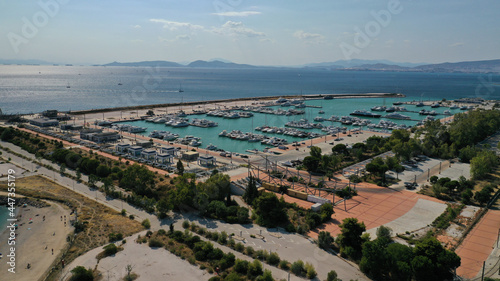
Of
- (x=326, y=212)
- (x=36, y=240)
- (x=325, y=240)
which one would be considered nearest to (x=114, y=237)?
(x=36, y=240)

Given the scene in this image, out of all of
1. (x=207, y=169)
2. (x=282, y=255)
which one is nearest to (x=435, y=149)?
(x=207, y=169)

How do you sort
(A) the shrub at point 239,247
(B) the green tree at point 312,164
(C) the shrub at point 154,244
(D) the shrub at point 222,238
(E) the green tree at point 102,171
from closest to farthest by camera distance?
(A) the shrub at point 239,247
(C) the shrub at point 154,244
(D) the shrub at point 222,238
(E) the green tree at point 102,171
(B) the green tree at point 312,164

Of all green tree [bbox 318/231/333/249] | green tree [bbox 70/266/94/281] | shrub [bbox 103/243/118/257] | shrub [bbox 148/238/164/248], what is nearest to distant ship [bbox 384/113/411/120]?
green tree [bbox 318/231/333/249]

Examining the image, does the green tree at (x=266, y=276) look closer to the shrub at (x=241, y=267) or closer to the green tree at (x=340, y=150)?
the shrub at (x=241, y=267)

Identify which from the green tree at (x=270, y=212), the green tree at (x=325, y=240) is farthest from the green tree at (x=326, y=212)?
the green tree at (x=325, y=240)

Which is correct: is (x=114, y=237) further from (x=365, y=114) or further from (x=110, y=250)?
(x=365, y=114)

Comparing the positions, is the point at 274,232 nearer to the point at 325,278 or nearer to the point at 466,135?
the point at 325,278

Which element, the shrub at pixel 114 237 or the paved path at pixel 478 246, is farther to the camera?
the shrub at pixel 114 237
